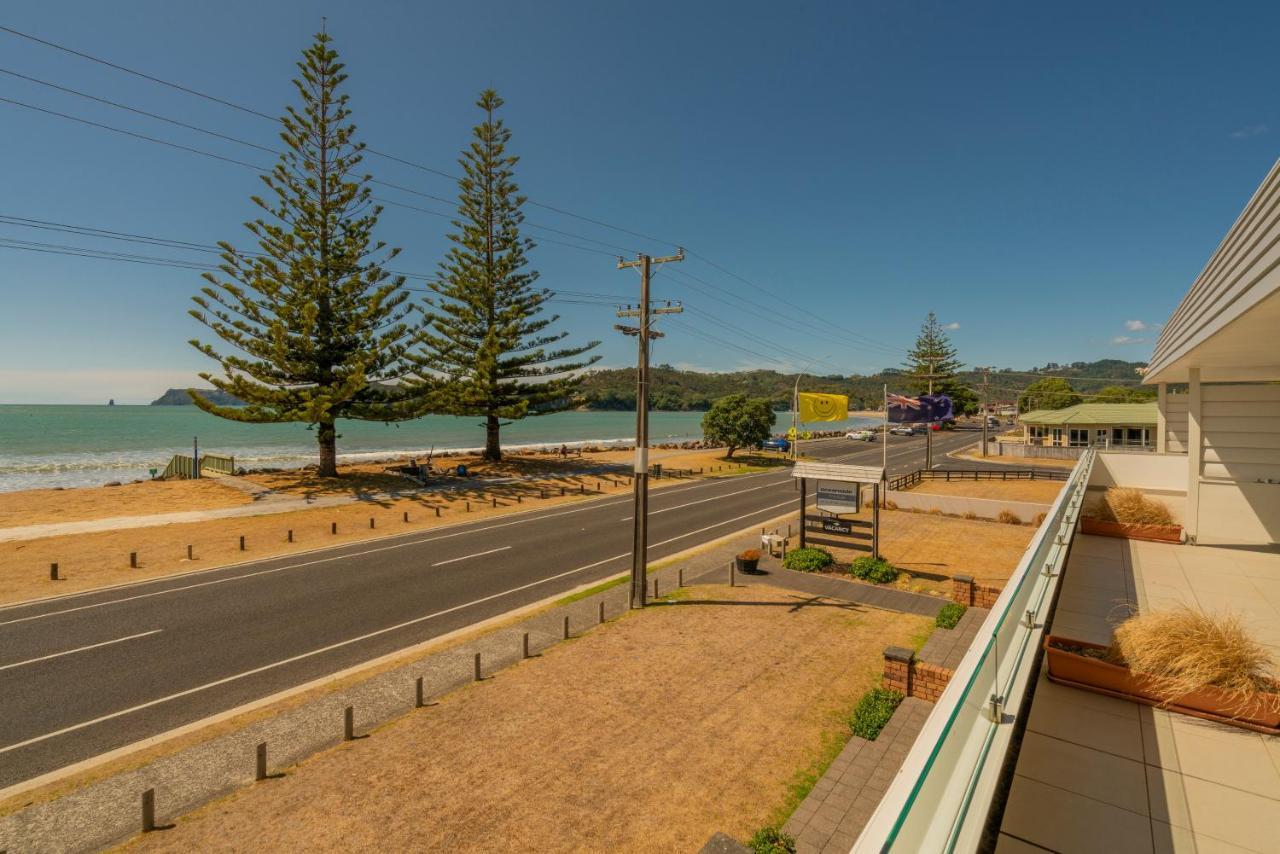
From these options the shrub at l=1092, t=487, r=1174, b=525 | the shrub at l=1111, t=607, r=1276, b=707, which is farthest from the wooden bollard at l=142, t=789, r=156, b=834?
the shrub at l=1092, t=487, r=1174, b=525

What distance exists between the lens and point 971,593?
551 inches

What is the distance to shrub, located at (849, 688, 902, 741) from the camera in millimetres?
8766

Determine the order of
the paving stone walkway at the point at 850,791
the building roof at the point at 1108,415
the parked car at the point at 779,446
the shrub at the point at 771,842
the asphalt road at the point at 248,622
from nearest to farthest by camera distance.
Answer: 1. the shrub at the point at 771,842
2. the paving stone walkway at the point at 850,791
3. the asphalt road at the point at 248,622
4. the building roof at the point at 1108,415
5. the parked car at the point at 779,446

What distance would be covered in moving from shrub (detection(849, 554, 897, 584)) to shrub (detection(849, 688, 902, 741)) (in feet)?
24.2

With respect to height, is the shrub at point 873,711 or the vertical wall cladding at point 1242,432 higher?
the vertical wall cladding at point 1242,432

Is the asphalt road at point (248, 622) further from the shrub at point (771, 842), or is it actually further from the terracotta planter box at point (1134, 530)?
the terracotta planter box at point (1134, 530)

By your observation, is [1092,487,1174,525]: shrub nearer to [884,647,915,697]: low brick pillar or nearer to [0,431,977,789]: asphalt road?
[884,647,915,697]: low brick pillar

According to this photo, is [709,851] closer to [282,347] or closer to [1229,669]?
[1229,669]

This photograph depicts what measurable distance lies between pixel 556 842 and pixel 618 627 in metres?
6.94

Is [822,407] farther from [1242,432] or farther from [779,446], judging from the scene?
[779,446]

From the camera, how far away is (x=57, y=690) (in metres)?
10.8

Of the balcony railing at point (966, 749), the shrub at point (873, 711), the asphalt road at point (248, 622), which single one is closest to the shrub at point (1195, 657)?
the balcony railing at point (966, 749)

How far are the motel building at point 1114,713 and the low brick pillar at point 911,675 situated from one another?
8cm

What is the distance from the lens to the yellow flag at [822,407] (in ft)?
108
